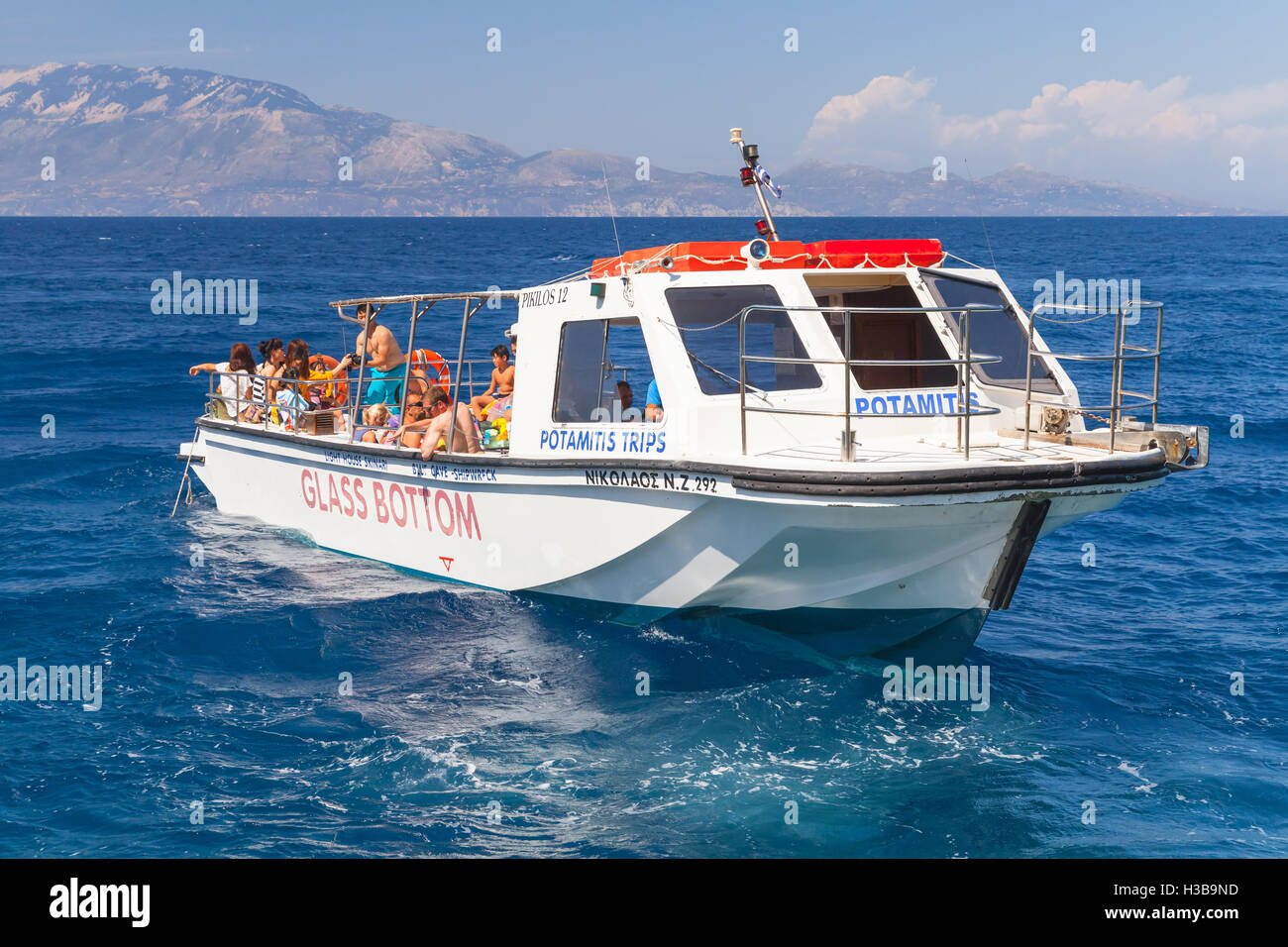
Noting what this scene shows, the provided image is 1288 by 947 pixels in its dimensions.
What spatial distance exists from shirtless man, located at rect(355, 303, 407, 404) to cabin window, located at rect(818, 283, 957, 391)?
15.3 ft

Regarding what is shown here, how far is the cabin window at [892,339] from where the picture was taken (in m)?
8.84

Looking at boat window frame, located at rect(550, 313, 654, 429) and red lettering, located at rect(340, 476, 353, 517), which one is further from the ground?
boat window frame, located at rect(550, 313, 654, 429)

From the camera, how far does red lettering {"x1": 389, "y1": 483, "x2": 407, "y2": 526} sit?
10.7 m

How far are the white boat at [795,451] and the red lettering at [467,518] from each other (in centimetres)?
2

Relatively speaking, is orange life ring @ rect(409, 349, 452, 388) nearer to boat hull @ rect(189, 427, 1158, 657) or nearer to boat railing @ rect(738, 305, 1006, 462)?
boat hull @ rect(189, 427, 1158, 657)

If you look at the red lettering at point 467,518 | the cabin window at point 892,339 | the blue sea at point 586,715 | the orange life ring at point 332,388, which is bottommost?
the blue sea at point 586,715

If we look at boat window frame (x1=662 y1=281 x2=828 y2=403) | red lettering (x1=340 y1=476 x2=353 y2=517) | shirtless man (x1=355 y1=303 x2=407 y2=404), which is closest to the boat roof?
boat window frame (x1=662 y1=281 x2=828 y2=403)

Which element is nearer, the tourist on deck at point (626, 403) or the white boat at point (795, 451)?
the white boat at point (795, 451)

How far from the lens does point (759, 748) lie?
764cm

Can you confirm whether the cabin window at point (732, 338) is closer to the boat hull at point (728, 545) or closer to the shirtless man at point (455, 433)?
the boat hull at point (728, 545)

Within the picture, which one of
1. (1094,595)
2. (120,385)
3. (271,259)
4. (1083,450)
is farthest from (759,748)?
(271,259)

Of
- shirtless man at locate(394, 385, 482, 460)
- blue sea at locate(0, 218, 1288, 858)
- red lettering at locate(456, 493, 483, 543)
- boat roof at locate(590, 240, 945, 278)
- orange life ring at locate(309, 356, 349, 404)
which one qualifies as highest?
boat roof at locate(590, 240, 945, 278)

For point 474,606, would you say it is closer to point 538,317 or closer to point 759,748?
point 538,317

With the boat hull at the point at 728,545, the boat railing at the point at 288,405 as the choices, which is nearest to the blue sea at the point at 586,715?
the boat hull at the point at 728,545
